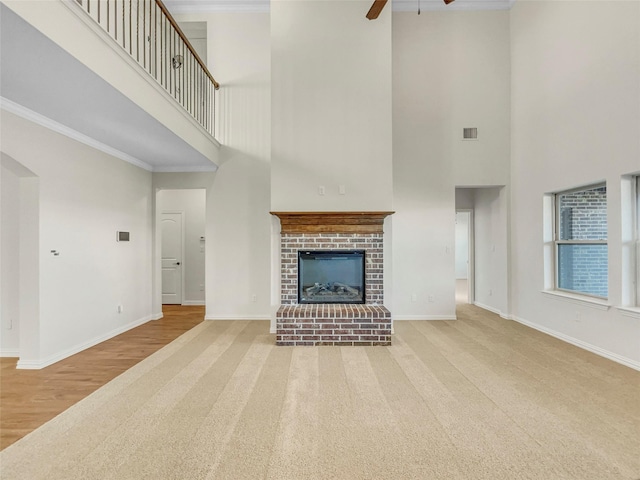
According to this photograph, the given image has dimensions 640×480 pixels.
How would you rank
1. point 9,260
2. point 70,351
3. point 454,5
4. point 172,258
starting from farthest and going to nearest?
1. point 172,258
2. point 454,5
3. point 70,351
4. point 9,260

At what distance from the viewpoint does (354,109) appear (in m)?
4.64

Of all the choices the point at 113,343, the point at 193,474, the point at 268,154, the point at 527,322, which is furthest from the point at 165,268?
the point at 527,322

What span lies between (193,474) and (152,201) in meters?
4.85

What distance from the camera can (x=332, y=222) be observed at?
4.59 metres

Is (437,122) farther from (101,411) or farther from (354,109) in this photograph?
(101,411)

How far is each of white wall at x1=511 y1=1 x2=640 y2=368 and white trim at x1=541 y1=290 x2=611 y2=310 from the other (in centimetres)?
4

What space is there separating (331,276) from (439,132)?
3.10 metres

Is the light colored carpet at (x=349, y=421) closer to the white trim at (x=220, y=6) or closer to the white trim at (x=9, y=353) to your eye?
the white trim at (x=9, y=353)

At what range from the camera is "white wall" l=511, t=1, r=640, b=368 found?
344 centimetres

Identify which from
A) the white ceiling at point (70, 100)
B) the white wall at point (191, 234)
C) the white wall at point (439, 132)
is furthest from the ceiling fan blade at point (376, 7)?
the white wall at point (191, 234)

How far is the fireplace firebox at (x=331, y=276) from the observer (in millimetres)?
4637

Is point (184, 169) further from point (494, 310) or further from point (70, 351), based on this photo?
point (494, 310)

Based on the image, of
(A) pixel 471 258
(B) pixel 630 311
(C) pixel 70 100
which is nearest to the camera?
(C) pixel 70 100

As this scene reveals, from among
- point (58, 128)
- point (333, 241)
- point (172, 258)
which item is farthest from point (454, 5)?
point (172, 258)
